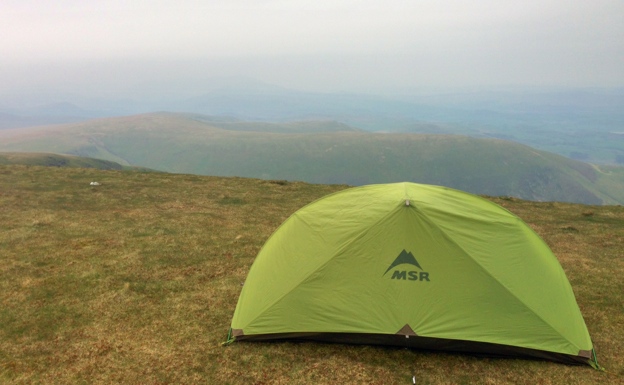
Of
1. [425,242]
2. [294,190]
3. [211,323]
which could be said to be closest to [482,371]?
[425,242]

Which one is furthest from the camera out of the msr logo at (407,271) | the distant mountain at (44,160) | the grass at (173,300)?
the distant mountain at (44,160)

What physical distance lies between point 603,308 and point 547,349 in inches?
197

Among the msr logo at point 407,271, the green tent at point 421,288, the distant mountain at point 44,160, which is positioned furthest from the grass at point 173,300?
the distant mountain at point 44,160

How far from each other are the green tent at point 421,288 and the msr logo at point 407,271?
2 cm

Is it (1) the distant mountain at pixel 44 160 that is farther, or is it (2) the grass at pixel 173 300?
(1) the distant mountain at pixel 44 160

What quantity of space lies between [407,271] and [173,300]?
304 inches

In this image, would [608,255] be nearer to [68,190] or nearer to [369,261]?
[369,261]

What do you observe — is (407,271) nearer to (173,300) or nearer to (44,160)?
(173,300)

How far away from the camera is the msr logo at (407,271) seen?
8.68 metres

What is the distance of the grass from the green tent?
60 cm

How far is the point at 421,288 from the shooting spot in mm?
8641

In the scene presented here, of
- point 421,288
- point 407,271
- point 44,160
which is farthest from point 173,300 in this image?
point 44,160

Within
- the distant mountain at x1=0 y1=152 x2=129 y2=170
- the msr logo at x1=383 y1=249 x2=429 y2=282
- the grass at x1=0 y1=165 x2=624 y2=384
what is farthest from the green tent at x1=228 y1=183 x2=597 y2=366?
the distant mountain at x1=0 y1=152 x2=129 y2=170

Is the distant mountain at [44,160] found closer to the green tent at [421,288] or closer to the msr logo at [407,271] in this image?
the green tent at [421,288]
